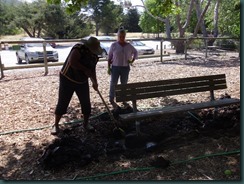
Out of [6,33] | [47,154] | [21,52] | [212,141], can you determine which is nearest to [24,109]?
[47,154]

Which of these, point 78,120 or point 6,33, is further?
point 6,33

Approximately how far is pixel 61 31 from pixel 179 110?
40.7 meters

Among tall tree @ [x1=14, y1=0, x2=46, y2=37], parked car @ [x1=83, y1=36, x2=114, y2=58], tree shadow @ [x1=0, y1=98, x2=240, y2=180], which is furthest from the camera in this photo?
tall tree @ [x1=14, y1=0, x2=46, y2=37]

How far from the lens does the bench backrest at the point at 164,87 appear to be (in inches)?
181

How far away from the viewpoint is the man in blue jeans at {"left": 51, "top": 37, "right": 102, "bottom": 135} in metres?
4.36

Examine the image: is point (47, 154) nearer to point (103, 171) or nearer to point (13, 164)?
point (13, 164)

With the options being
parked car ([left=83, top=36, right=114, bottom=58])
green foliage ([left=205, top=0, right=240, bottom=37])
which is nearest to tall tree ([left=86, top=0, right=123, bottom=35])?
green foliage ([left=205, top=0, right=240, bottom=37])

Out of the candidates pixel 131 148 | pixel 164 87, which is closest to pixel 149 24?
pixel 164 87

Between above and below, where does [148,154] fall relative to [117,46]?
below

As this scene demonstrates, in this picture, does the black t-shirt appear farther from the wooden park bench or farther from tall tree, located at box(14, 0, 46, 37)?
tall tree, located at box(14, 0, 46, 37)

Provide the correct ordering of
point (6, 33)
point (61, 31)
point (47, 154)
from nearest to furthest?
point (47, 154), point (61, 31), point (6, 33)

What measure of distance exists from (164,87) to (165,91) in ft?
0.22

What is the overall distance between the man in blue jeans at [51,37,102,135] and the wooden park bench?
53 cm

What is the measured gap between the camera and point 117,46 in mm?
6078
